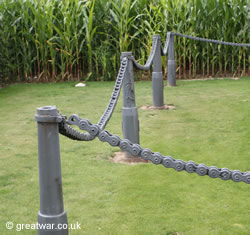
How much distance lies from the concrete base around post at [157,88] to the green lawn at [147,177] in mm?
213

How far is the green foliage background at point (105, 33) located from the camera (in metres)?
8.03

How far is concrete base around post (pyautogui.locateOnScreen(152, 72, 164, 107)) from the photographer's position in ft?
18.0

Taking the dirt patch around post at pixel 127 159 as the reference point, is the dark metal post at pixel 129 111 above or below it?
above

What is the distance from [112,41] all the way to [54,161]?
710cm

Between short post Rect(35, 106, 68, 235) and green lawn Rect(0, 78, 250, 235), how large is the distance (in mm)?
481

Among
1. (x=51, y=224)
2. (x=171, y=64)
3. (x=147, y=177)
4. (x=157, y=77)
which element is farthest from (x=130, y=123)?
(x=171, y=64)

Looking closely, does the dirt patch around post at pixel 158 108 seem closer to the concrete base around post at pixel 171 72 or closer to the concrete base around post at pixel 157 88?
the concrete base around post at pixel 157 88

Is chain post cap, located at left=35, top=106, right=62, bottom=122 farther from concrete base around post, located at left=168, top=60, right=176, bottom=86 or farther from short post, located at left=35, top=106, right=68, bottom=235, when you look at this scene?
concrete base around post, located at left=168, top=60, right=176, bottom=86

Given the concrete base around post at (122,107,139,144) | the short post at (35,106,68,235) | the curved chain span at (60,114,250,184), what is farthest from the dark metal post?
the short post at (35,106,68,235)

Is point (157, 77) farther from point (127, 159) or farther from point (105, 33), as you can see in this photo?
point (105, 33)

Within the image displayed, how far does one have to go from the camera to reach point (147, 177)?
3264 mm

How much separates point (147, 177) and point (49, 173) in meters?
1.41

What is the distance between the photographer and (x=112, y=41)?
29.0 feet

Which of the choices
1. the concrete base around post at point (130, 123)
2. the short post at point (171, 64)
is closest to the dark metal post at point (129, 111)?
the concrete base around post at point (130, 123)
